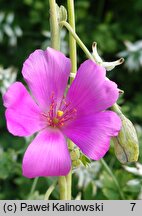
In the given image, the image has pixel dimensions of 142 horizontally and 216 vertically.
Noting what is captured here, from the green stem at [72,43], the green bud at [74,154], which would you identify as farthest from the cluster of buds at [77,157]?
the green stem at [72,43]

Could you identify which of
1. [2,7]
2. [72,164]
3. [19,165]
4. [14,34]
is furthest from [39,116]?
[2,7]

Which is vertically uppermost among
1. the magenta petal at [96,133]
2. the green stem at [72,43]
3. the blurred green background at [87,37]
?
the green stem at [72,43]

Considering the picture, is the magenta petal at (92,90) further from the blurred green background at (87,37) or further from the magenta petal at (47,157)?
the blurred green background at (87,37)

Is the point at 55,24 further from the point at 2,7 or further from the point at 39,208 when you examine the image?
the point at 2,7

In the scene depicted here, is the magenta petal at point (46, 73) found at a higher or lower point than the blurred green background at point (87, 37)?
higher

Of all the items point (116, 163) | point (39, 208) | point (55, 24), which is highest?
point (55, 24)

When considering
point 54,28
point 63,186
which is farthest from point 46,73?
point 63,186
